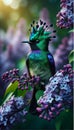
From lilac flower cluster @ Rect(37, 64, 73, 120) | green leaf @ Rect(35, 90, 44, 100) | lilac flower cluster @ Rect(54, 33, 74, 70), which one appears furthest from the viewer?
lilac flower cluster @ Rect(54, 33, 74, 70)

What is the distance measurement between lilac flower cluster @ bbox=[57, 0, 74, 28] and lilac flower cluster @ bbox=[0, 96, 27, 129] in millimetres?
292

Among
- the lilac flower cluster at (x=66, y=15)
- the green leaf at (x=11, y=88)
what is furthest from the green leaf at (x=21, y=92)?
the lilac flower cluster at (x=66, y=15)

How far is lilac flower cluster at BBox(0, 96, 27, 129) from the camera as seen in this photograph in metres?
1.38

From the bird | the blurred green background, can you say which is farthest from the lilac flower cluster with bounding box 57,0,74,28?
the blurred green background

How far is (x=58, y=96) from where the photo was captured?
4.25 feet

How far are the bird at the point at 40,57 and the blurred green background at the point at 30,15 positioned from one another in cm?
11

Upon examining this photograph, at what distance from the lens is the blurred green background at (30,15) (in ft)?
5.15

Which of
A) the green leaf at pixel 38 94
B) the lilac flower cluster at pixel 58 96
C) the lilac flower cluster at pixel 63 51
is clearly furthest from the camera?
the lilac flower cluster at pixel 63 51

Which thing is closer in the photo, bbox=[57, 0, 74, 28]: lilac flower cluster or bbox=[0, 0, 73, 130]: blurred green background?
bbox=[57, 0, 74, 28]: lilac flower cluster

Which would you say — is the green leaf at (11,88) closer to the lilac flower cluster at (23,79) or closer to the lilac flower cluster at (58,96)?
the lilac flower cluster at (23,79)

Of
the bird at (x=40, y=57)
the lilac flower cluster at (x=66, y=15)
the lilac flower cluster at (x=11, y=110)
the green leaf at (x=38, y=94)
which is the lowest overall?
the lilac flower cluster at (x=11, y=110)

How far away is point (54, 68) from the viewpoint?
4.81 ft

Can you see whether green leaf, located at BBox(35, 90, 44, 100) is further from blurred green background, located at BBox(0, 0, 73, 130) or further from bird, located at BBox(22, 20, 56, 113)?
blurred green background, located at BBox(0, 0, 73, 130)

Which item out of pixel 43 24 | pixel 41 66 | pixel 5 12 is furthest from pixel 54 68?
pixel 5 12
